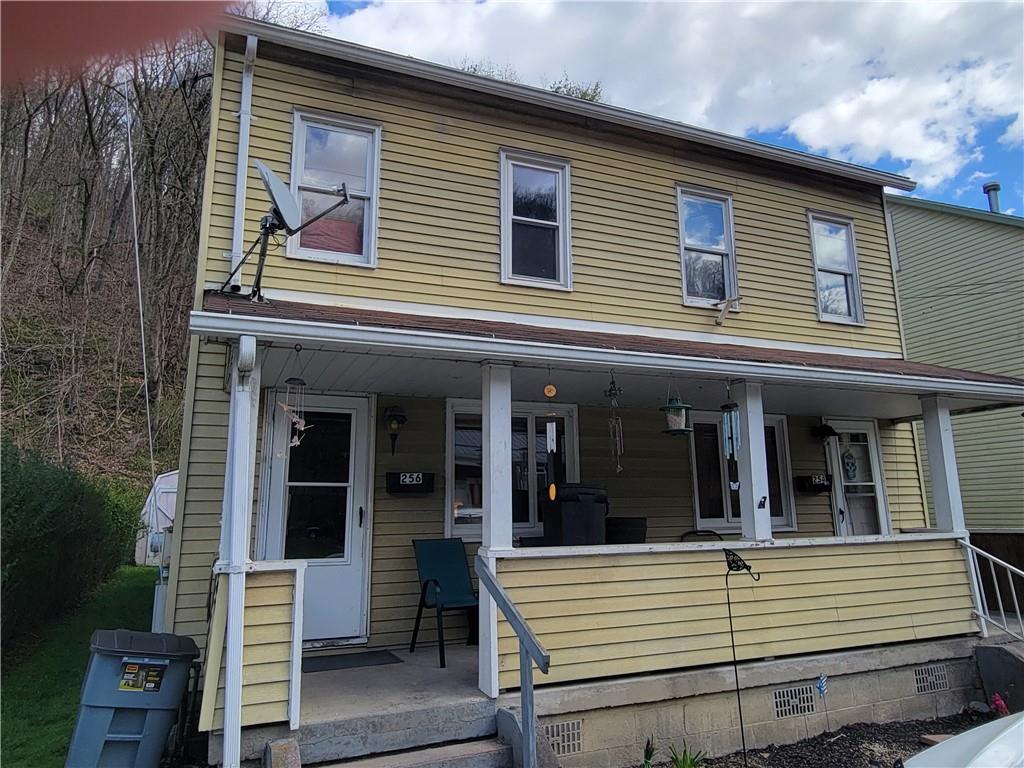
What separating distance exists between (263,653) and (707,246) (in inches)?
241

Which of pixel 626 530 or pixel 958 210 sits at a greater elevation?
pixel 958 210

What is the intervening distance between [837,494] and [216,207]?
24.8 feet

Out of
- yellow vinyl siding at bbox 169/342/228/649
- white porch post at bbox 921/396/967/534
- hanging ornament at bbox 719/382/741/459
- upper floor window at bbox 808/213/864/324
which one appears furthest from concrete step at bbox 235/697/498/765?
upper floor window at bbox 808/213/864/324

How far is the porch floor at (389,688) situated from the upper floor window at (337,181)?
3.42 meters

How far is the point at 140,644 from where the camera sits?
12.9ft

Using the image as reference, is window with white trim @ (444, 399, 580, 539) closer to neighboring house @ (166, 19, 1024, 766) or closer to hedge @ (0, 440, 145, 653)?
neighboring house @ (166, 19, 1024, 766)

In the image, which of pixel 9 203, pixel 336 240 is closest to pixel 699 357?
pixel 336 240

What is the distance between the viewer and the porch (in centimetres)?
460

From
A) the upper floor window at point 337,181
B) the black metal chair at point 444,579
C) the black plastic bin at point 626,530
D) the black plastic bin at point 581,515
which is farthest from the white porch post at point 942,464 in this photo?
the upper floor window at point 337,181

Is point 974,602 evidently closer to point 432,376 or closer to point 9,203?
point 432,376

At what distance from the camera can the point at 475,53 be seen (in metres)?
17.7

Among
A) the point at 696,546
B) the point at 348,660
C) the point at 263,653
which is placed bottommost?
the point at 348,660

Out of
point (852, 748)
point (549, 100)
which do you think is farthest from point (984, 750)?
point (549, 100)

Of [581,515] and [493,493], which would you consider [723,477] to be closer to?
[581,515]
